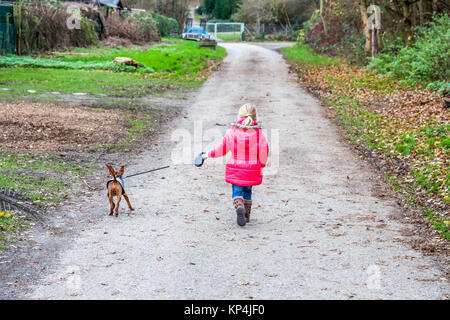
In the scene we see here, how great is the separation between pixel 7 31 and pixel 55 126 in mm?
15864

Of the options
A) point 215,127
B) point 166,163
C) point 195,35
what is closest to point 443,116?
point 215,127

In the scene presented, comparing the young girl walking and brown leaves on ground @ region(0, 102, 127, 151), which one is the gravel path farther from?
brown leaves on ground @ region(0, 102, 127, 151)

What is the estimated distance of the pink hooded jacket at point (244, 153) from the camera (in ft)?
Answer: 23.9

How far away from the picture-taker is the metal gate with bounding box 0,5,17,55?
26344mm

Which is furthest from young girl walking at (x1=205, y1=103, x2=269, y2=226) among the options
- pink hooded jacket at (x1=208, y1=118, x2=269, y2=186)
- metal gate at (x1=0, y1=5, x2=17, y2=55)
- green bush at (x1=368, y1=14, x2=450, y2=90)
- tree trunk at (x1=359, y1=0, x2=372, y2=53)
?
tree trunk at (x1=359, y1=0, x2=372, y2=53)

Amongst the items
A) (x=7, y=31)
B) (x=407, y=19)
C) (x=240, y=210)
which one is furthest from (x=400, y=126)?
(x=7, y=31)

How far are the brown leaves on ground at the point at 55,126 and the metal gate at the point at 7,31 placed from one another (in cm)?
1262

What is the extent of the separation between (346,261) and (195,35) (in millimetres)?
52428

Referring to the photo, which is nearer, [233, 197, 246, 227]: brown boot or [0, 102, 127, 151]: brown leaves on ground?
[233, 197, 246, 227]: brown boot

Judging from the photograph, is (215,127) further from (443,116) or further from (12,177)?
(12,177)

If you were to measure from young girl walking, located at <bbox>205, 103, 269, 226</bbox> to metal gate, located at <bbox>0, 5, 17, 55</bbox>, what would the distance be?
22380mm

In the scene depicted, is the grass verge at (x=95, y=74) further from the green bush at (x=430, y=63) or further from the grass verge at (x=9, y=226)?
the grass verge at (x=9, y=226)

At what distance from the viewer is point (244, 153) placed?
7.33 meters
